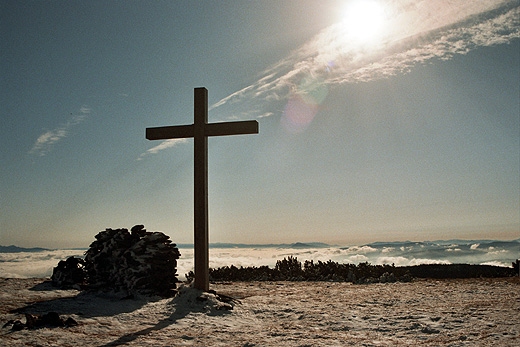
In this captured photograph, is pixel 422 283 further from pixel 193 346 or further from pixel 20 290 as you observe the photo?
pixel 20 290

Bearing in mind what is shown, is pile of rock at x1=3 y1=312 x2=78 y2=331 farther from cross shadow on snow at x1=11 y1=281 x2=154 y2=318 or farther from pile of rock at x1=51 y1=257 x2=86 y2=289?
pile of rock at x1=51 y1=257 x2=86 y2=289

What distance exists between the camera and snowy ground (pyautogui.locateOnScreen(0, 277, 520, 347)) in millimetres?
7512

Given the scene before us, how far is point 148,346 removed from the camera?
718 centimetres

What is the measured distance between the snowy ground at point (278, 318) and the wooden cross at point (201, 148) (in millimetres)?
719

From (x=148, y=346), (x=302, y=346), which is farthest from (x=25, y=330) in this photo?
(x=302, y=346)

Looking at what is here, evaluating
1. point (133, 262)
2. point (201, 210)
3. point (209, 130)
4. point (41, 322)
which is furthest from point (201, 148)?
point (41, 322)

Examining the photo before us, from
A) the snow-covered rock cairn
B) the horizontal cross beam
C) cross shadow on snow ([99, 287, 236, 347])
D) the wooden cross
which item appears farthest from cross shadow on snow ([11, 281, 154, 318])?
the horizontal cross beam

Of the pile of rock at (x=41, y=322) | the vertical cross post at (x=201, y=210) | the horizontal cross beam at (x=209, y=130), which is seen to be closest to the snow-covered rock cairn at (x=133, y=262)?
the vertical cross post at (x=201, y=210)

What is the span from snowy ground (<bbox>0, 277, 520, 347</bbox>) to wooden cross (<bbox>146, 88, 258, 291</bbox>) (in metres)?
0.72

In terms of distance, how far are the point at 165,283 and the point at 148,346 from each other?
408cm

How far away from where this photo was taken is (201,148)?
11453mm

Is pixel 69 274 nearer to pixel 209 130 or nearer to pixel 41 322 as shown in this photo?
pixel 41 322

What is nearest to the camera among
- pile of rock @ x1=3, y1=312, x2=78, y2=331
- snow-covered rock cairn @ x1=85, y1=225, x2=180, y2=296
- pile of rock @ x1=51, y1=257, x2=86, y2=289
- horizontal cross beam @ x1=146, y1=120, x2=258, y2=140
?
pile of rock @ x1=3, y1=312, x2=78, y2=331

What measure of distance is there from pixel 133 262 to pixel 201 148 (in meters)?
3.14
